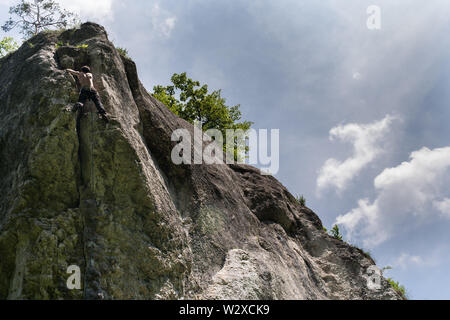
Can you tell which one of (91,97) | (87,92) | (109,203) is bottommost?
(109,203)

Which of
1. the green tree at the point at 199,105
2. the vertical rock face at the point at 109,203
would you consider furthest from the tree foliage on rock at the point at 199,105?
the vertical rock face at the point at 109,203

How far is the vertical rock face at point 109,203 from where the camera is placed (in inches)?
314

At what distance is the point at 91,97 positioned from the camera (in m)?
9.87

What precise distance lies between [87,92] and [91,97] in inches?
6.8

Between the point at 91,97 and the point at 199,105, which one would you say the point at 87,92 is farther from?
the point at 199,105

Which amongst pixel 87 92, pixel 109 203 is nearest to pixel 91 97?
pixel 87 92

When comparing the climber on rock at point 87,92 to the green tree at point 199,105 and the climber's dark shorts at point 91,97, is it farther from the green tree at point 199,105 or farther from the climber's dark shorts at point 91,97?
the green tree at point 199,105

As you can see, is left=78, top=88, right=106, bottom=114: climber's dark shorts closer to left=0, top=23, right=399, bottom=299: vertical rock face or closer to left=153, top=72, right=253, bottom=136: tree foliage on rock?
left=0, top=23, right=399, bottom=299: vertical rock face

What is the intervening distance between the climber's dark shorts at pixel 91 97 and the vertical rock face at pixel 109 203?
24 centimetres

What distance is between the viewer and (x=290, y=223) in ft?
53.4
